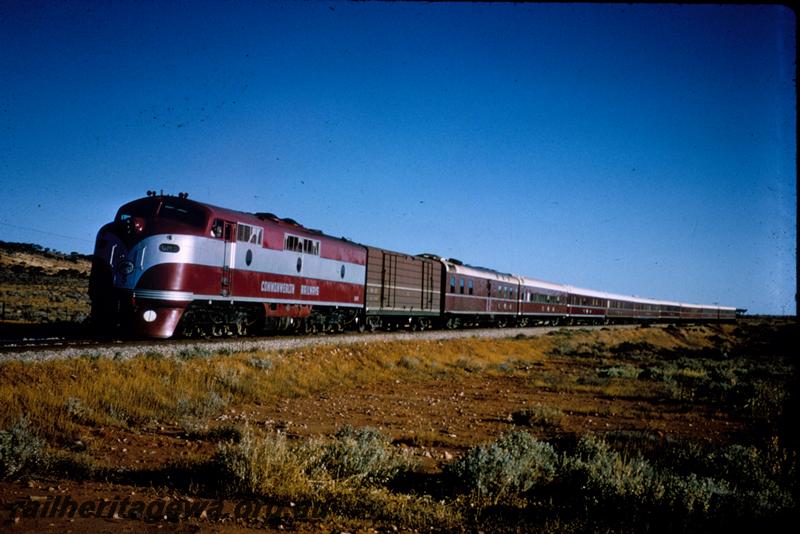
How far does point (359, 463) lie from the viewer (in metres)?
6.62

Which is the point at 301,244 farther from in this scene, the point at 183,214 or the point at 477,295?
the point at 477,295

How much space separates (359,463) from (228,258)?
1137cm

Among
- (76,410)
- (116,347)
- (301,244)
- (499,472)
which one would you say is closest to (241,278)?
(301,244)

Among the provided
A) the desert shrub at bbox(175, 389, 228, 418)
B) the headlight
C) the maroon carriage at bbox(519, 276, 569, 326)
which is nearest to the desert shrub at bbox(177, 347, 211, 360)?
the desert shrub at bbox(175, 389, 228, 418)

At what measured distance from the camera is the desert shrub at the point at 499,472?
6410mm

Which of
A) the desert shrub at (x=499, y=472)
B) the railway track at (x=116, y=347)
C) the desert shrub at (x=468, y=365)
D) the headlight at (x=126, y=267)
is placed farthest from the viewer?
the desert shrub at (x=468, y=365)

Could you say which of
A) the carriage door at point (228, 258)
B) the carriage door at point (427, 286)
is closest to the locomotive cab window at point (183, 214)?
the carriage door at point (228, 258)

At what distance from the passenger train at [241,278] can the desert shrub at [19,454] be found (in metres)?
8.11

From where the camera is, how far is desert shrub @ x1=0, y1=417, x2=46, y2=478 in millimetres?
5891

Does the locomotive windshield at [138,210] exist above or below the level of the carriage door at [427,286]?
above

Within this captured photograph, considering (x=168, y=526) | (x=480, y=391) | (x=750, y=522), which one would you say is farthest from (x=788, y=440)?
(x=168, y=526)

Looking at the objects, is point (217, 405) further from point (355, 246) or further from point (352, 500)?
point (355, 246)

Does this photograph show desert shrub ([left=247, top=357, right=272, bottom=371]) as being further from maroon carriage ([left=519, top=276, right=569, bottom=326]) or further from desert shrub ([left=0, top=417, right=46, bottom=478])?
maroon carriage ([left=519, top=276, right=569, bottom=326])

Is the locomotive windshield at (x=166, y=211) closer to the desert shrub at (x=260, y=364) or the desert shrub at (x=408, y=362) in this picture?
the desert shrub at (x=260, y=364)
